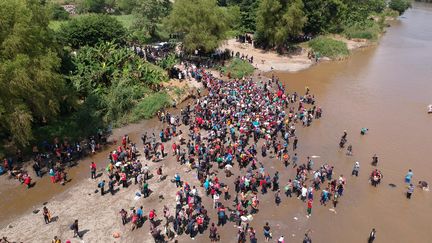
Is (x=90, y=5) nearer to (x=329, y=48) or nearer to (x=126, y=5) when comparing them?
(x=126, y=5)

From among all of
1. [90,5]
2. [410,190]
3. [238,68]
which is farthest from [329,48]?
[90,5]

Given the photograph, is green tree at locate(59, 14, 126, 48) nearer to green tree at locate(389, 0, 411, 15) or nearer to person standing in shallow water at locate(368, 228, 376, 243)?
person standing in shallow water at locate(368, 228, 376, 243)

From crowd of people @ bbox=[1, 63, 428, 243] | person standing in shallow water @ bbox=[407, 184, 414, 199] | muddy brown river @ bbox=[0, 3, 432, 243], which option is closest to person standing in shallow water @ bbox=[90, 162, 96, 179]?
crowd of people @ bbox=[1, 63, 428, 243]

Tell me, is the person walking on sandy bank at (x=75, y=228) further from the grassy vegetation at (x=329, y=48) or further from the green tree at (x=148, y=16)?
the grassy vegetation at (x=329, y=48)

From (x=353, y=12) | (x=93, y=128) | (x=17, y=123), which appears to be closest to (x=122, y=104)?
(x=93, y=128)

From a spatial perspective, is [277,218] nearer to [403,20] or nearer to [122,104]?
[122,104]

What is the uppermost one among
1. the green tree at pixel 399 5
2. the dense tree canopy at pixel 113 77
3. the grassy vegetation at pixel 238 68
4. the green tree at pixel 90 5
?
the green tree at pixel 90 5

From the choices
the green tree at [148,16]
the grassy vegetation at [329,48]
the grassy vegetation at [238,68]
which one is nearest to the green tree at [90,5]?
A: the green tree at [148,16]
